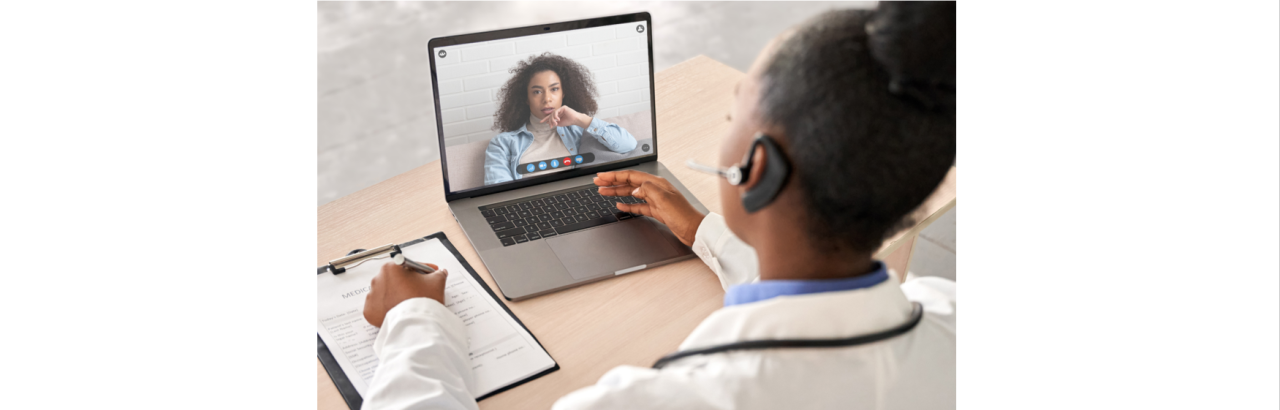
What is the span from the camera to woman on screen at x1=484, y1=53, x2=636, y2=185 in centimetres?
115

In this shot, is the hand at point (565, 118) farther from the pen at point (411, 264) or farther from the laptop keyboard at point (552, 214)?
the pen at point (411, 264)

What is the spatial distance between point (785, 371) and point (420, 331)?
43 centimetres

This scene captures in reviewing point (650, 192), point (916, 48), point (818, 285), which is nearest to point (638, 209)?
point (650, 192)

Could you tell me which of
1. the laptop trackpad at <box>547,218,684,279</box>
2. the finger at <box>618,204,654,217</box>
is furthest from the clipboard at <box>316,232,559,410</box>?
the finger at <box>618,204,654,217</box>

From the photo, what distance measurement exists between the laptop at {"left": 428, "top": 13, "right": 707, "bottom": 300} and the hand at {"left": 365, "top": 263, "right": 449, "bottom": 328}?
0.10 metres

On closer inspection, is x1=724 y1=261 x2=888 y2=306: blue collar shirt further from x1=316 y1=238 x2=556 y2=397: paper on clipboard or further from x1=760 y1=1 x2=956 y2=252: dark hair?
x1=316 y1=238 x2=556 y2=397: paper on clipboard

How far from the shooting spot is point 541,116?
3.82ft

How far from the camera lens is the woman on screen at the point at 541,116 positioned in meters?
1.15

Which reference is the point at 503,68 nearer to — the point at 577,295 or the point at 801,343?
the point at 577,295

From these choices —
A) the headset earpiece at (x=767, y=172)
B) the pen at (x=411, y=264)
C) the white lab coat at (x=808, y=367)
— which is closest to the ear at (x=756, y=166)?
the headset earpiece at (x=767, y=172)

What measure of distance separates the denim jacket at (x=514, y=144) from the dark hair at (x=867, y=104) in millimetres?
629

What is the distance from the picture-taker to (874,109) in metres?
0.56

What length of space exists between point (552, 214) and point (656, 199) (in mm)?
160

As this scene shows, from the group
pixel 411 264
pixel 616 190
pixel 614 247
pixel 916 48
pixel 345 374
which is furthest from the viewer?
pixel 616 190
